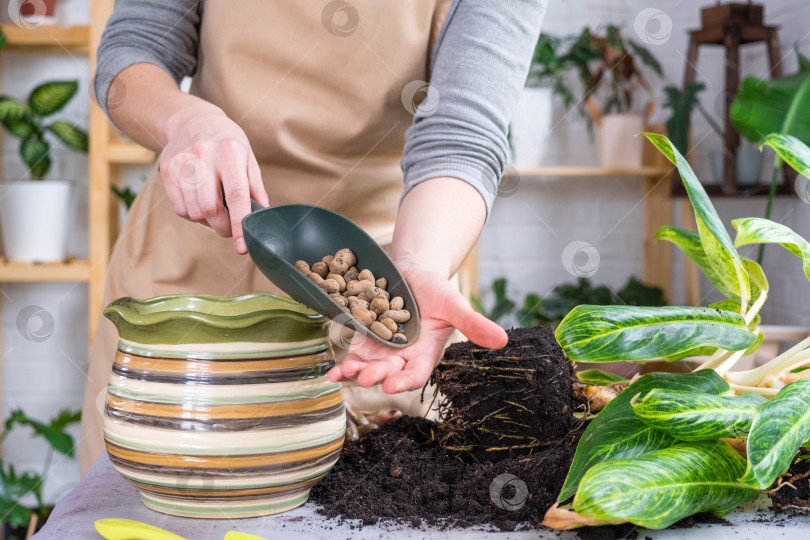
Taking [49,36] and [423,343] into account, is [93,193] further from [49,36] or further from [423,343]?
[423,343]

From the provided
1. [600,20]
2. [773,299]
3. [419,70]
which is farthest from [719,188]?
[419,70]

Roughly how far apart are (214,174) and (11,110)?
135 centimetres

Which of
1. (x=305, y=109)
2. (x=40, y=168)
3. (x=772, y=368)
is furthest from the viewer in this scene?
(x=40, y=168)

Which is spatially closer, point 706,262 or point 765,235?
point 765,235

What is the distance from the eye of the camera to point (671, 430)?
0.50 meters

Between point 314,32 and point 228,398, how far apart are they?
0.63m

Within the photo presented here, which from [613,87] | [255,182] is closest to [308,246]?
[255,182]

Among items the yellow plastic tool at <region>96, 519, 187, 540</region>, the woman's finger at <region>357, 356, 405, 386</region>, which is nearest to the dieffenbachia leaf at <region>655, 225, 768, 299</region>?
the woman's finger at <region>357, 356, 405, 386</region>

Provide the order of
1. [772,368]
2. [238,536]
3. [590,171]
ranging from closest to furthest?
[238,536]
[772,368]
[590,171]

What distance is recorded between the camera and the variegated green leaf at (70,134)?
1840 millimetres

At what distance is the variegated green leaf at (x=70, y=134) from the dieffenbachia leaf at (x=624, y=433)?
5.61 feet

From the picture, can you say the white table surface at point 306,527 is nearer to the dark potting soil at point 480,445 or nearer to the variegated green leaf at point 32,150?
the dark potting soil at point 480,445

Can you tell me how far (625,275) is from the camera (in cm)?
246

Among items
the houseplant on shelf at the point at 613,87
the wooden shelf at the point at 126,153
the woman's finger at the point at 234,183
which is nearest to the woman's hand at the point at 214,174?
the woman's finger at the point at 234,183
